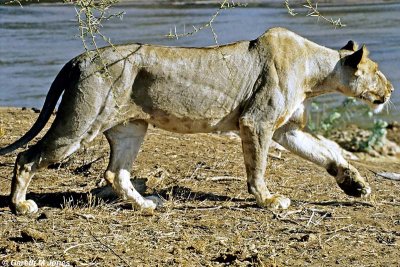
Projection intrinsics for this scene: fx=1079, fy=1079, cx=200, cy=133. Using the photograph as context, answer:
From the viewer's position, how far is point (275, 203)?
8727mm

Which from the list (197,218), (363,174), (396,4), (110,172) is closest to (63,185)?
(110,172)

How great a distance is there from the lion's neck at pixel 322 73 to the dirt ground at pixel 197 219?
947 mm

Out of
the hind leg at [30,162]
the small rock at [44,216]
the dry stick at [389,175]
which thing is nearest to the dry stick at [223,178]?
the dry stick at [389,175]

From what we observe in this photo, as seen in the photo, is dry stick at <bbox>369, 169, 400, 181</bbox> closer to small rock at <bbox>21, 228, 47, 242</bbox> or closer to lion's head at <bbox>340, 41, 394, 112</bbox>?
lion's head at <bbox>340, 41, 394, 112</bbox>

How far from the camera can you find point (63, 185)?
9.41 meters

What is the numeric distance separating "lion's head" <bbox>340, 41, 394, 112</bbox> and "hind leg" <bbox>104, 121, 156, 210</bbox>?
5.92 ft

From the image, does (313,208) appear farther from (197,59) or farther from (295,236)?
(197,59)

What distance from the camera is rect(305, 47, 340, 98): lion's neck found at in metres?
9.04

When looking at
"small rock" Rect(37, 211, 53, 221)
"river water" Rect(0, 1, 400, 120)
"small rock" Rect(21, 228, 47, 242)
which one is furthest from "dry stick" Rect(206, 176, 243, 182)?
"river water" Rect(0, 1, 400, 120)

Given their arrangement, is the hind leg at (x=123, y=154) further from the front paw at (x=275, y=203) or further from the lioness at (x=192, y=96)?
the front paw at (x=275, y=203)

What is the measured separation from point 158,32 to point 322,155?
43.0ft

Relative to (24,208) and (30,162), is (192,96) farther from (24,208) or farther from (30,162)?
(24,208)

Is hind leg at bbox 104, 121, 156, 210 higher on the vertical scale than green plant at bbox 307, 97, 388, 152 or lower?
higher

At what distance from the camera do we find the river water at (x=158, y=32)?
55.8 feet
